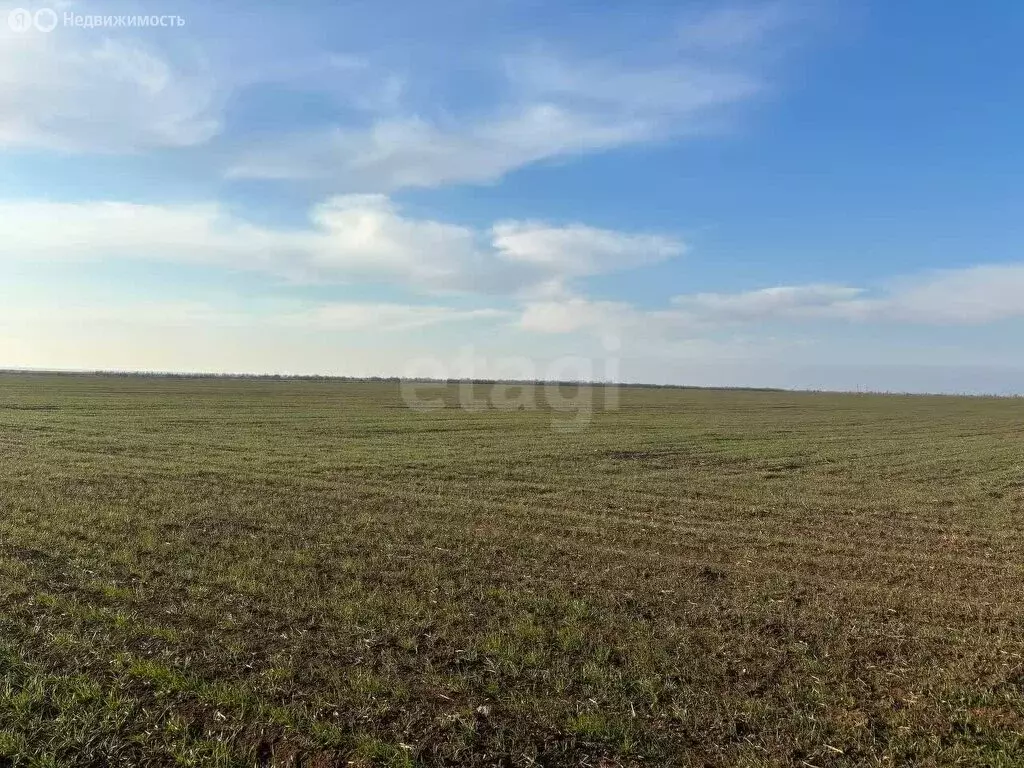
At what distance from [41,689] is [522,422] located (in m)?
37.3

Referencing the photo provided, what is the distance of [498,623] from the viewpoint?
7797 mm

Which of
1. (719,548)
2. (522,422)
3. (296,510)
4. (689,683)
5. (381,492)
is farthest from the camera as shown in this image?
(522,422)

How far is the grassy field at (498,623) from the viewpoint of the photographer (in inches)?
212

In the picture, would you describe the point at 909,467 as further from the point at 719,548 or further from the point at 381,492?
the point at 381,492

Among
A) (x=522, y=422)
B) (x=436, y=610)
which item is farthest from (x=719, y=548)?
(x=522, y=422)

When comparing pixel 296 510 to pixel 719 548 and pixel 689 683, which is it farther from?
pixel 689 683

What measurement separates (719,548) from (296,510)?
8347mm

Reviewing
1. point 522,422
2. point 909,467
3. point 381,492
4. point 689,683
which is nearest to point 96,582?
point 689,683

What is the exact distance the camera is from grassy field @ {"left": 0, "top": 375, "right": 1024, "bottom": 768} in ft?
17.7

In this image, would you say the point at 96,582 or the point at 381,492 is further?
the point at 381,492

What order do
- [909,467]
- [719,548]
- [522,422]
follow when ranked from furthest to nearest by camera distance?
[522,422] < [909,467] < [719,548]

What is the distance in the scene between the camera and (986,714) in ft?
19.4

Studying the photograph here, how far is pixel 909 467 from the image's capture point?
24.7 meters

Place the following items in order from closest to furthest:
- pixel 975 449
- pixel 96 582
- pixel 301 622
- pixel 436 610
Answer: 1. pixel 301 622
2. pixel 436 610
3. pixel 96 582
4. pixel 975 449
